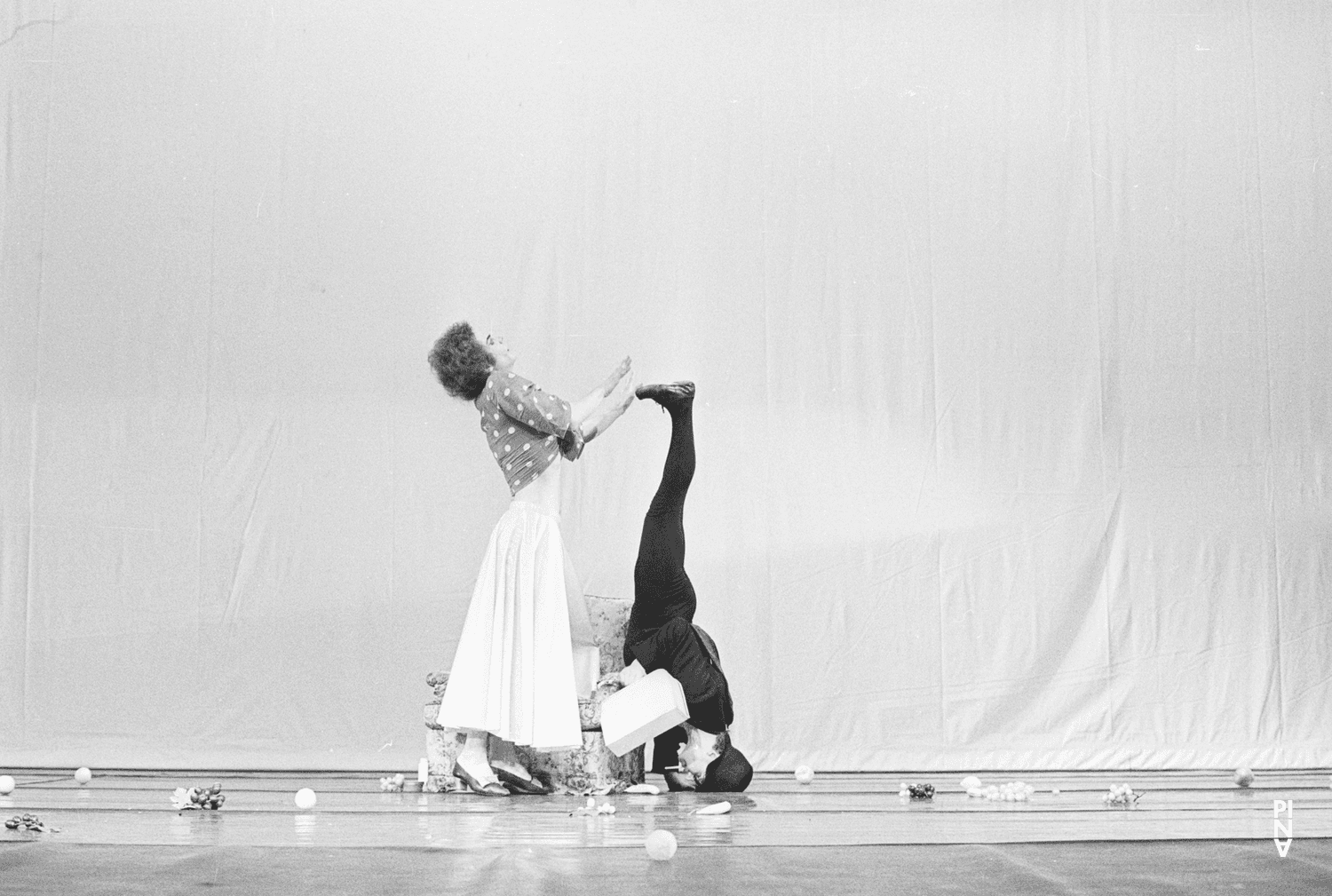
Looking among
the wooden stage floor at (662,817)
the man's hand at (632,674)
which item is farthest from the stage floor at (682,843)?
the man's hand at (632,674)

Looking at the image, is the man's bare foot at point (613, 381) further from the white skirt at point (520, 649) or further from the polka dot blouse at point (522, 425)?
the white skirt at point (520, 649)

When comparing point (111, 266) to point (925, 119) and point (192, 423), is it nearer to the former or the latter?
point (192, 423)

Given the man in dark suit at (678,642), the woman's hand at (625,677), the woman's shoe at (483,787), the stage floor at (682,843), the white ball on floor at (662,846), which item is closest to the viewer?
the stage floor at (682,843)

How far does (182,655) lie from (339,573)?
2.07 ft

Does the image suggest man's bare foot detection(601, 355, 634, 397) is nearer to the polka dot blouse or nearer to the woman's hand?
the polka dot blouse

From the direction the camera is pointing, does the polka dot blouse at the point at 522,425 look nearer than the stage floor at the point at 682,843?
No

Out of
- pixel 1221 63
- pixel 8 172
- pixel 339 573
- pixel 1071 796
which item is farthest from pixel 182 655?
pixel 1221 63

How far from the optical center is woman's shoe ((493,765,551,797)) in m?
3.67

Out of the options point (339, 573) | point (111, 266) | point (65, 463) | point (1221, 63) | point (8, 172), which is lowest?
point (339, 573)

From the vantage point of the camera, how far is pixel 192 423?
199 inches

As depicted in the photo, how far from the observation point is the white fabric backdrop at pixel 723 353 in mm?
4883

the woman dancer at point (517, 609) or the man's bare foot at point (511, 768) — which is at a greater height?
the woman dancer at point (517, 609)

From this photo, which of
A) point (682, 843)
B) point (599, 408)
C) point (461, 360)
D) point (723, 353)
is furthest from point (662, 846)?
point (723, 353)

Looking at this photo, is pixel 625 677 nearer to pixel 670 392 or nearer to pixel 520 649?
pixel 520 649
